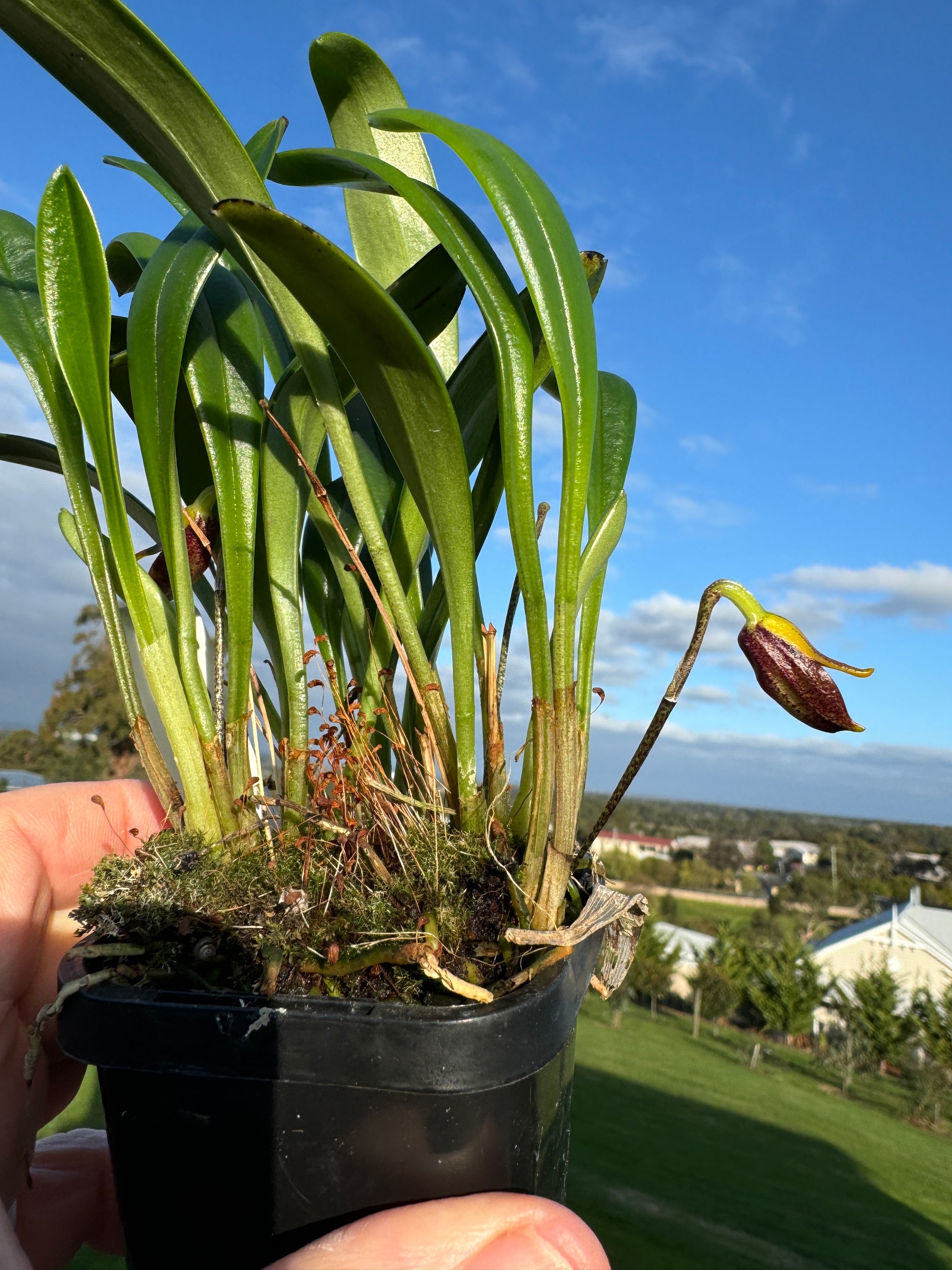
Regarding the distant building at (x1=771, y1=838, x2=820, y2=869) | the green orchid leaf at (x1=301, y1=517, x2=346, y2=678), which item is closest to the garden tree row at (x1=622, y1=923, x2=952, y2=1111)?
the green orchid leaf at (x1=301, y1=517, x2=346, y2=678)

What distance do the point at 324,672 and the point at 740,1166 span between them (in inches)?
582

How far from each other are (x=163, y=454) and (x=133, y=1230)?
1.96 ft

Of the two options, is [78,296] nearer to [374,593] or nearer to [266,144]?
[266,144]

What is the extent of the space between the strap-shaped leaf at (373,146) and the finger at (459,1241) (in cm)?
76

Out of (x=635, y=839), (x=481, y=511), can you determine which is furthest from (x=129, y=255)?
(x=635, y=839)

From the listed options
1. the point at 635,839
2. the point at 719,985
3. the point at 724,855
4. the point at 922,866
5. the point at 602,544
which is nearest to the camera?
the point at 602,544

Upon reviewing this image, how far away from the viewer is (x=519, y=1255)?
49 centimetres

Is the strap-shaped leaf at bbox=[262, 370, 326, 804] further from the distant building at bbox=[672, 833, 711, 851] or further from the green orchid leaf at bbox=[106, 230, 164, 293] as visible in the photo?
the distant building at bbox=[672, 833, 711, 851]

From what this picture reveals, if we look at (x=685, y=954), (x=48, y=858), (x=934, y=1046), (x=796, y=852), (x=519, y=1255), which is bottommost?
(x=685, y=954)

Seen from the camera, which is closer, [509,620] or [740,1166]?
[509,620]

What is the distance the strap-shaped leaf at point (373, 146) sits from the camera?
31.8 inches

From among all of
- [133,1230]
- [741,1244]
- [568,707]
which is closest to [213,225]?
[568,707]

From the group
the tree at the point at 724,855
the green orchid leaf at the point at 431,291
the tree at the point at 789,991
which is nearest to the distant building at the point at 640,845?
the tree at the point at 724,855

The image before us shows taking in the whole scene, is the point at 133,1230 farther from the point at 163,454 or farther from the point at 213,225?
the point at 213,225
